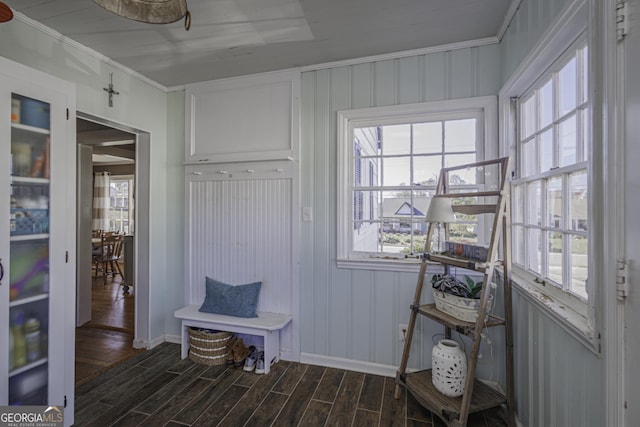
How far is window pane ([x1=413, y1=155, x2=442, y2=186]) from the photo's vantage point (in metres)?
2.39

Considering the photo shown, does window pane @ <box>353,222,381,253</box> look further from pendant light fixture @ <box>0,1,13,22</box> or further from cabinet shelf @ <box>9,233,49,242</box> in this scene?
pendant light fixture @ <box>0,1,13,22</box>

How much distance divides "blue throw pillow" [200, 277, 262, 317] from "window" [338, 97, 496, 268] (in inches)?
34.0

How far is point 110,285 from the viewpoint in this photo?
5.37 m

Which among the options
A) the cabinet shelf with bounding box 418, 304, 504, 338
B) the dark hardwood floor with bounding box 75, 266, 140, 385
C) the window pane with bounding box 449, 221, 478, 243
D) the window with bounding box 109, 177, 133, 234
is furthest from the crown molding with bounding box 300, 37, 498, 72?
the window with bounding box 109, 177, 133, 234

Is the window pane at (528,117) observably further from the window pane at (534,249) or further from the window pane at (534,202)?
the window pane at (534,249)

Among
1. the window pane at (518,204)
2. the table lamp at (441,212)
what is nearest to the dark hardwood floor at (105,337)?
the table lamp at (441,212)

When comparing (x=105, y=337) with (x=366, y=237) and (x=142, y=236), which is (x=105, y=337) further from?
(x=366, y=237)

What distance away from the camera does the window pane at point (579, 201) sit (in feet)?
4.15

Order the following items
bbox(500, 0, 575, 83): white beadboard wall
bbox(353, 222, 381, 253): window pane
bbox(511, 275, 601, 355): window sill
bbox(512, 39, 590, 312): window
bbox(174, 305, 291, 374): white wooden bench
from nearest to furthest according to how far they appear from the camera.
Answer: bbox(511, 275, 601, 355): window sill → bbox(512, 39, 590, 312): window → bbox(500, 0, 575, 83): white beadboard wall → bbox(174, 305, 291, 374): white wooden bench → bbox(353, 222, 381, 253): window pane

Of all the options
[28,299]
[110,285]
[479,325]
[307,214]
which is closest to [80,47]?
[28,299]

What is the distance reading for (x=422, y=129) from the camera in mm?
2414

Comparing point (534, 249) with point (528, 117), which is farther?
point (528, 117)

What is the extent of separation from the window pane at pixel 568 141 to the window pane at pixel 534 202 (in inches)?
11.2

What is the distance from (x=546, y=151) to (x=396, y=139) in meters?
1.07
